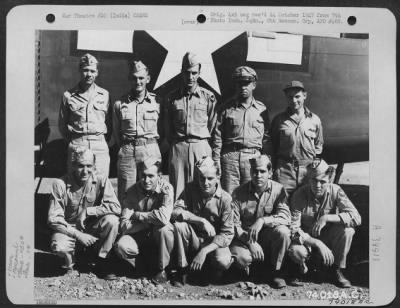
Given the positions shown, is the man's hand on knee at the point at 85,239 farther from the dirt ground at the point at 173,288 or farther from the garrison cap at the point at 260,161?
the garrison cap at the point at 260,161

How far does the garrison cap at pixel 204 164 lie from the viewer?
2.56m

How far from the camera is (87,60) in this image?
2.66 metres

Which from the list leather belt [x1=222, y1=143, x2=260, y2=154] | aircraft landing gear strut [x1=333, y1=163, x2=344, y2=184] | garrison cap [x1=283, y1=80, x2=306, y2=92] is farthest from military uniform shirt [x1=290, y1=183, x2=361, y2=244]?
garrison cap [x1=283, y1=80, x2=306, y2=92]

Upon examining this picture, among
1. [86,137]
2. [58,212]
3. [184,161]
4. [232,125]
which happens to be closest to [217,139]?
[232,125]

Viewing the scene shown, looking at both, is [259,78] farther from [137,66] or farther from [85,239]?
[85,239]

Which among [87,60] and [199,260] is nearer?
[199,260]

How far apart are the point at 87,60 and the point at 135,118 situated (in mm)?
415

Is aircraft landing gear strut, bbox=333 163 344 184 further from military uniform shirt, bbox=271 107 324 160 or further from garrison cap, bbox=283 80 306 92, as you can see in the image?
garrison cap, bbox=283 80 306 92

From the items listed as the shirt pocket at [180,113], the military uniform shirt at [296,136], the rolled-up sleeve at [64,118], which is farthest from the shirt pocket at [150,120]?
the military uniform shirt at [296,136]

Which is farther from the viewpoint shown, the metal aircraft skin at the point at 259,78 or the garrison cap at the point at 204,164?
the metal aircraft skin at the point at 259,78

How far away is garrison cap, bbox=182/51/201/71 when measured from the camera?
8.70 ft

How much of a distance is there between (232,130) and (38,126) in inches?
42.1

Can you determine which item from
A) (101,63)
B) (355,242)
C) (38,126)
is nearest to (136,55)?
(101,63)

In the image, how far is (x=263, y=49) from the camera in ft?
8.78
